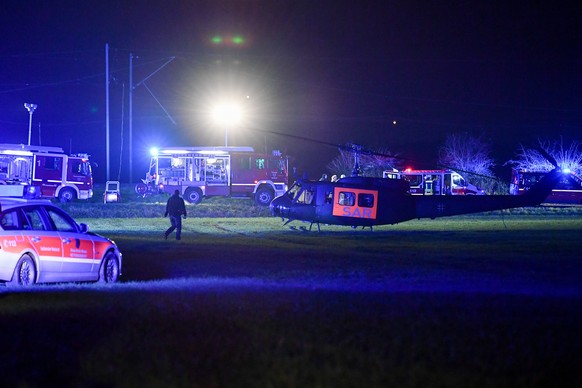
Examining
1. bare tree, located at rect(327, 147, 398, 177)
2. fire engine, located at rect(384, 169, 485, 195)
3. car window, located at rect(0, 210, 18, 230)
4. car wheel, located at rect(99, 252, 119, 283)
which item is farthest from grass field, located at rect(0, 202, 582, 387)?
bare tree, located at rect(327, 147, 398, 177)

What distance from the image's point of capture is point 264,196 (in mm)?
47219

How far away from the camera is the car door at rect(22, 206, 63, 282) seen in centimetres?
1310

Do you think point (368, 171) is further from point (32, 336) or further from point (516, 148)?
point (32, 336)

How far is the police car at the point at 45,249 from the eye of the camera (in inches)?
491

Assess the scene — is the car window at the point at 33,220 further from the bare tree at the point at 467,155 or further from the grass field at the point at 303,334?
the bare tree at the point at 467,155

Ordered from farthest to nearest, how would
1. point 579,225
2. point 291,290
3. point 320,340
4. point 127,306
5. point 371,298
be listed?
point 579,225
point 291,290
point 371,298
point 127,306
point 320,340

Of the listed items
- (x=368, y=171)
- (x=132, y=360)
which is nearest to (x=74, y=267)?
(x=132, y=360)

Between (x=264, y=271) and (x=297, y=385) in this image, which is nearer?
(x=297, y=385)

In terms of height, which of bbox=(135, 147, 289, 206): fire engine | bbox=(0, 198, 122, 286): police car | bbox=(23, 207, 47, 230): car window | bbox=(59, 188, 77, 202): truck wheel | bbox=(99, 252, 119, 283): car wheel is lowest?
bbox=(99, 252, 119, 283): car wheel

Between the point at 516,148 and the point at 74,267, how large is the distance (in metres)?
92.3

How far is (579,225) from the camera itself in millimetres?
35094

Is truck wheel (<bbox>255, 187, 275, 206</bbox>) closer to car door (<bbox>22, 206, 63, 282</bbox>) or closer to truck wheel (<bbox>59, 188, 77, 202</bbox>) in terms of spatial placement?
truck wheel (<bbox>59, 188, 77, 202</bbox>)

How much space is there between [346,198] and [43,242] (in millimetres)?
18685

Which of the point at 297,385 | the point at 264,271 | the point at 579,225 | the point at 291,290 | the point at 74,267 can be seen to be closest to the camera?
the point at 297,385
